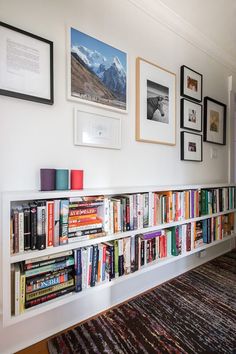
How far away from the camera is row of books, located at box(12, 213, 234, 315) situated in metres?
1.03

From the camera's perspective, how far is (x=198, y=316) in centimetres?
139

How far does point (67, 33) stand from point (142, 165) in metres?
1.05

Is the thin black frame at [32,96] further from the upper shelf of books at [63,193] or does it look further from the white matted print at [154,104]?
the white matted print at [154,104]

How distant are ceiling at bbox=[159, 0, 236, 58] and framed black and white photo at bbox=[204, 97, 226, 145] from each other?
2.00 feet

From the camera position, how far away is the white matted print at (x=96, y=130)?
1321 mm

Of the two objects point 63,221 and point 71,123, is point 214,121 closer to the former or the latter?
point 71,123

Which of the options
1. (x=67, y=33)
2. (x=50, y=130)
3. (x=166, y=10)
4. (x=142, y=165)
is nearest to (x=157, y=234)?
(x=142, y=165)

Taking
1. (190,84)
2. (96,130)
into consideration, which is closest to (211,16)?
(190,84)

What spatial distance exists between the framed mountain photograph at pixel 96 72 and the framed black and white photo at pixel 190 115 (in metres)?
0.70

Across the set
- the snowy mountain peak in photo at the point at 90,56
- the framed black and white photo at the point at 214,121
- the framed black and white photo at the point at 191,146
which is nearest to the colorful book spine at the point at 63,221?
the snowy mountain peak in photo at the point at 90,56

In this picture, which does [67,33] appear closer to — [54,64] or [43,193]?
[54,64]

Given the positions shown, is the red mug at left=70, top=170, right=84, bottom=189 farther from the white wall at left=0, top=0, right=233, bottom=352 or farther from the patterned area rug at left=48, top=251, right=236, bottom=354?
the patterned area rug at left=48, top=251, right=236, bottom=354

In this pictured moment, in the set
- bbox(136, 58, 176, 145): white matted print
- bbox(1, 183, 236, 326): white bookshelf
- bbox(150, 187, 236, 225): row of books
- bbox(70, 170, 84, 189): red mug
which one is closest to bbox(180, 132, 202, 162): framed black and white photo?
bbox(136, 58, 176, 145): white matted print

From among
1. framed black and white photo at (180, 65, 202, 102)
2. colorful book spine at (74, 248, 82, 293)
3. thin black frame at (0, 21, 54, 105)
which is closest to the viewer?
thin black frame at (0, 21, 54, 105)
